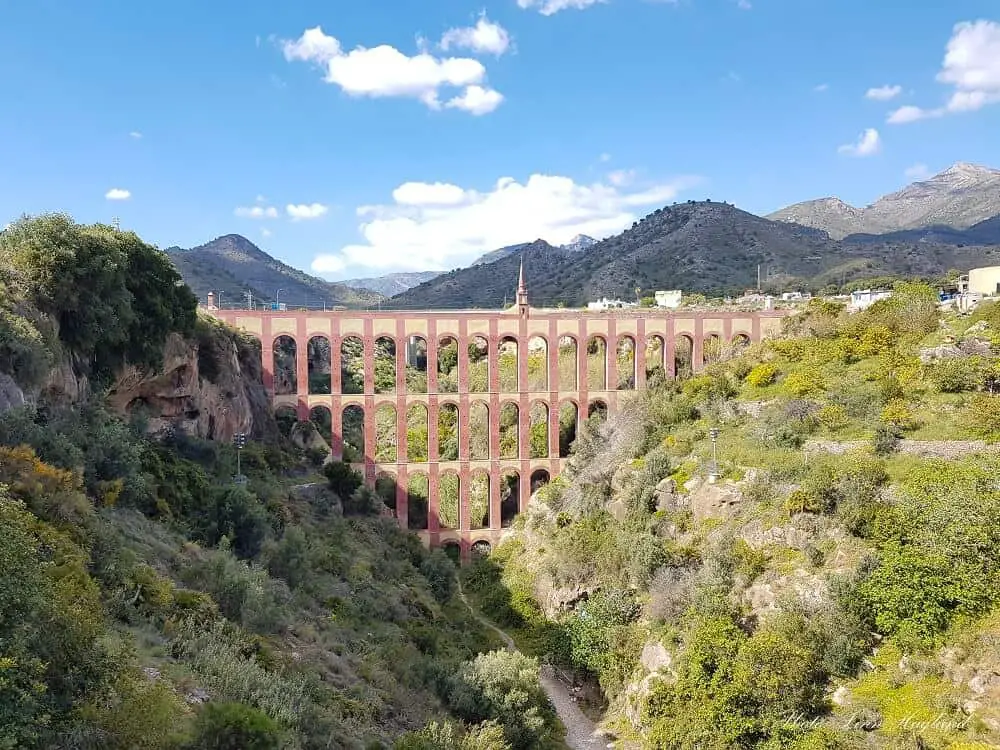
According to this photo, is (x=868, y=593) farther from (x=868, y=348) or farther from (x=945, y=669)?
(x=868, y=348)

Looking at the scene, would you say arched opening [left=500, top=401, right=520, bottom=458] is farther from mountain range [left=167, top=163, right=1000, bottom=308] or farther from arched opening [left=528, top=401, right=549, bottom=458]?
mountain range [left=167, top=163, right=1000, bottom=308]

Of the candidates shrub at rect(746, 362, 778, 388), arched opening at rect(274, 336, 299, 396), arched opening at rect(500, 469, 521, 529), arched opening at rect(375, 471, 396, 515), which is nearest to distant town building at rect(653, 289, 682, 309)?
shrub at rect(746, 362, 778, 388)

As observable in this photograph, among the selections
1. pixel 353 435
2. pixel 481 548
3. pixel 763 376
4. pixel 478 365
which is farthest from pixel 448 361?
pixel 763 376

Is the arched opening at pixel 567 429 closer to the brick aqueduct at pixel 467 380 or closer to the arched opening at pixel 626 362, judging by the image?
the brick aqueduct at pixel 467 380

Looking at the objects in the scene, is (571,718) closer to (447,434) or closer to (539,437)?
(539,437)

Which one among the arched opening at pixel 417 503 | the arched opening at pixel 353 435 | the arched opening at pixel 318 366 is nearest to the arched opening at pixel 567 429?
the arched opening at pixel 417 503

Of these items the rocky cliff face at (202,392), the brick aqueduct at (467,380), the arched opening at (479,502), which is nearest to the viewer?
the rocky cliff face at (202,392)
